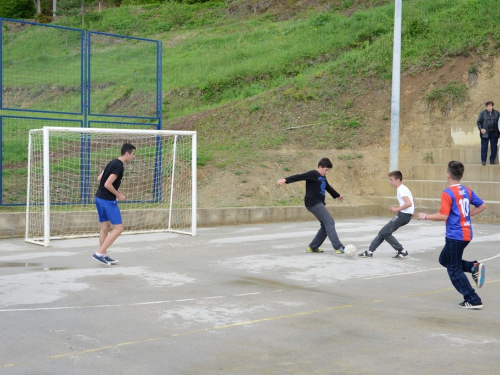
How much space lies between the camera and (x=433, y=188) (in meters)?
20.4

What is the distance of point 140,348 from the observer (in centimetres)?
613

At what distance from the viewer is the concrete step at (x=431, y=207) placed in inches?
733

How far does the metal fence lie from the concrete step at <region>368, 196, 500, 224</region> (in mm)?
7304

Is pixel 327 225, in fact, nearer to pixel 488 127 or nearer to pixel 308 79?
pixel 488 127

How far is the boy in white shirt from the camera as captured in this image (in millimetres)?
11344

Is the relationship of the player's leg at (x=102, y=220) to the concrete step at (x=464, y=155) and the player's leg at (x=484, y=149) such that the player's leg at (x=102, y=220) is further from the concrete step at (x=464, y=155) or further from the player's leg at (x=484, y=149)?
the concrete step at (x=464, y=155)

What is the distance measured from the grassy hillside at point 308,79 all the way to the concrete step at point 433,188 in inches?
78.0

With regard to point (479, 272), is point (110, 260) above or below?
below

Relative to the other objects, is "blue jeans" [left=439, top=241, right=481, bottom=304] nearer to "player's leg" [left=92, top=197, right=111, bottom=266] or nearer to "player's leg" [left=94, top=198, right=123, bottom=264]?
"player's leg" [left=94, top=198, right=123, bottom=264]

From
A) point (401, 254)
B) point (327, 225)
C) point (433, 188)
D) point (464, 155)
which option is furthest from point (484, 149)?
point (327, 225)

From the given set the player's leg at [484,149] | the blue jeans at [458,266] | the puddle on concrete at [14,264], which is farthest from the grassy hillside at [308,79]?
the blue jeans at [458,266]

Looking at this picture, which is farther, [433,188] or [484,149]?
[433,188]

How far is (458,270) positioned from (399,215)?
3.81m

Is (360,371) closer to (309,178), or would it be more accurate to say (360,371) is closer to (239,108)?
(309,178)
